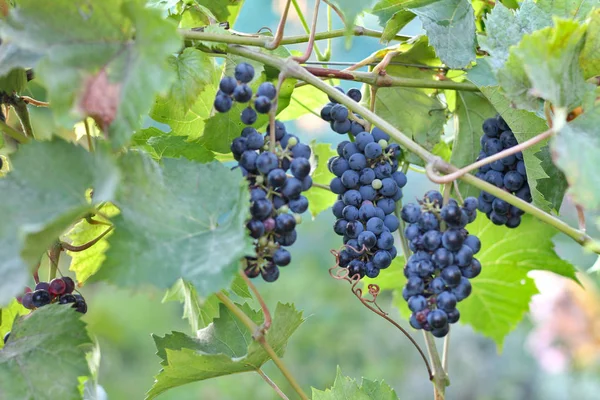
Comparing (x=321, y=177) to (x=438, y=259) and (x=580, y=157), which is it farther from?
(x=580, y=157)

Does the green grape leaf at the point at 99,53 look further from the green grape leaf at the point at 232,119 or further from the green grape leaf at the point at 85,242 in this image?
the green grape leaf at the point at 85,242

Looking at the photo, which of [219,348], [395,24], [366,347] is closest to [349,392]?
[219,348]

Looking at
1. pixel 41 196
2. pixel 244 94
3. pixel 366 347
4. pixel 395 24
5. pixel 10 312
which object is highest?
pixel 395 24

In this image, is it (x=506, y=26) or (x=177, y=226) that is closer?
(x=177, y=226)

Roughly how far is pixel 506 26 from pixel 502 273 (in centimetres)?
37

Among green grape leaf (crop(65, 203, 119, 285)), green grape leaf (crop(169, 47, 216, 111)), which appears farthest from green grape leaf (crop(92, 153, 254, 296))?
green grape leaf (crop(65, 203, 119, 285))

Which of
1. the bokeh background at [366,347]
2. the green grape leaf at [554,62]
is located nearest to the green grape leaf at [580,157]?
the green grape leaf at [554,62]

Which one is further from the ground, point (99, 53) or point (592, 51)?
point (592, 51)

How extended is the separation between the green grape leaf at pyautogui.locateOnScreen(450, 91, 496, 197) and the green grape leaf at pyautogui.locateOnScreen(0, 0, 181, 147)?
386mm

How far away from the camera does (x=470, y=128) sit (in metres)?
0.71

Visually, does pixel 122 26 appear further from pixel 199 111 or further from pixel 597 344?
pixel 597 344

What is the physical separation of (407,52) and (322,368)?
2514 mm

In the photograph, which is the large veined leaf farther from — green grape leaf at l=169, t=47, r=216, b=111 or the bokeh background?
the bokeh background

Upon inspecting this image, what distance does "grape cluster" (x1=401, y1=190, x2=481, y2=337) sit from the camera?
543 mm
